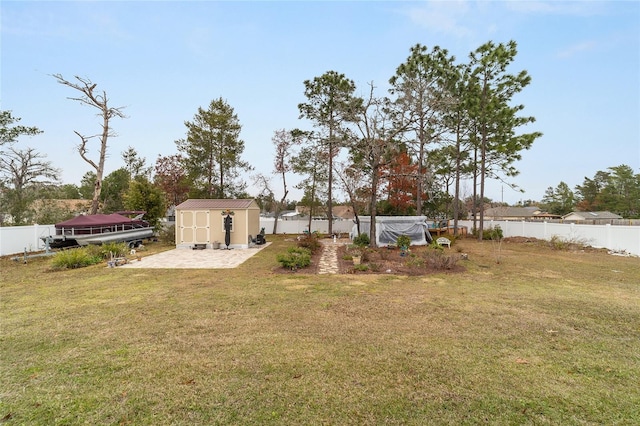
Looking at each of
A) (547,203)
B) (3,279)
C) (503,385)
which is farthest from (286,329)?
(547,203)

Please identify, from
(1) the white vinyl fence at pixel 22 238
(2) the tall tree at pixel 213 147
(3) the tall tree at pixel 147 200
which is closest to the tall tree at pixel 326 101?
(2) the tall tree at pixel 213 147

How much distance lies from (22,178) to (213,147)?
34.6 feet

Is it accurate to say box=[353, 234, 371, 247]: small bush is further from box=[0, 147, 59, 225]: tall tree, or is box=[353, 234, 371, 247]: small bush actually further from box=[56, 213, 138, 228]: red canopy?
box=[0, 147, 59, 225]: tall tree

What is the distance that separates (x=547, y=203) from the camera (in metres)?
54.5

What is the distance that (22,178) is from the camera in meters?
16.3

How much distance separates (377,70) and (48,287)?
50.9ft

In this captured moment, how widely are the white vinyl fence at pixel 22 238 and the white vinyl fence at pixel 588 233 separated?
932 inches

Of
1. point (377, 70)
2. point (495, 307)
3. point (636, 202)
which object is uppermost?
point (377, 70)

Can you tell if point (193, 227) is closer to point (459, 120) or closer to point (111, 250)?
point (111, 250)

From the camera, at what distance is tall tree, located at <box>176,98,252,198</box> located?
814 inches

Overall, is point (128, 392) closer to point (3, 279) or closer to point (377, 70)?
point (3, 279)

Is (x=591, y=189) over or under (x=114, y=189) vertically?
over

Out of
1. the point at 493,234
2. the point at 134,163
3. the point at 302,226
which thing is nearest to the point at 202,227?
the point at 302,226

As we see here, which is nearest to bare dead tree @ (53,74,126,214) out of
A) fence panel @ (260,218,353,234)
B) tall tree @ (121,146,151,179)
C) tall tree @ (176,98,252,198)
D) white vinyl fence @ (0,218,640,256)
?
white vinyl fence @ (0,218,640,256)
